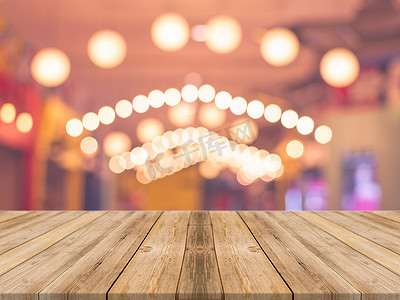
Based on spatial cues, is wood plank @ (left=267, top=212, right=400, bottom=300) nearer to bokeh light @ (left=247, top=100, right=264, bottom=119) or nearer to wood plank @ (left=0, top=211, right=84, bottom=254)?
wood plank @ (left=0, top=211, right=84, bottom=254)

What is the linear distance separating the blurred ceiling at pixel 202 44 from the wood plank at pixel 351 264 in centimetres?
446

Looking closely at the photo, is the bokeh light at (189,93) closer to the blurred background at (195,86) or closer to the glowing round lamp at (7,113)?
the blurred background at (195,86)

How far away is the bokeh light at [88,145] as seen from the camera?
10316 millimetres

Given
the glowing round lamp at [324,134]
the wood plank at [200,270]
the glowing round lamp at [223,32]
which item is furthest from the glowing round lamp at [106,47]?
the glowing round lamp at [324,134]

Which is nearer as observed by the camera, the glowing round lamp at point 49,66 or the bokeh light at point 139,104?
the glowing round lamp at point 49,66

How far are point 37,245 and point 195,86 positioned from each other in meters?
6.76

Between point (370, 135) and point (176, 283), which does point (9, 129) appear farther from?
point (370, 135)

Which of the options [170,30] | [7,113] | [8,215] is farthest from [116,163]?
[8,215]

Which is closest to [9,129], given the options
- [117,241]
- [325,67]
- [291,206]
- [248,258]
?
[325,67]

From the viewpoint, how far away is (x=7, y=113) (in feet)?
20.4

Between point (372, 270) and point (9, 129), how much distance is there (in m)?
5.98

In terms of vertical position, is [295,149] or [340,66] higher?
[340,66]

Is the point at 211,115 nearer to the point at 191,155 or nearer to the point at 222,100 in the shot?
the point at 222,100

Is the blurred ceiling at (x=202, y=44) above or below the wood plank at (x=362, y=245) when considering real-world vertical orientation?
above
